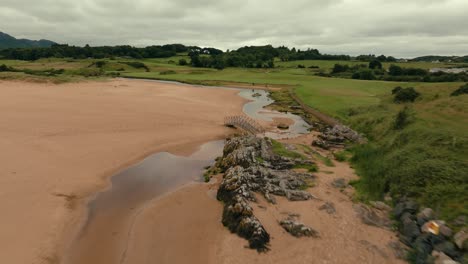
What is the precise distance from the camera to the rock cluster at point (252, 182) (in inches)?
601

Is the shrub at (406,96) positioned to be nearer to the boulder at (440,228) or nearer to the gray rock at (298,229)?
the boulder at (440,228)

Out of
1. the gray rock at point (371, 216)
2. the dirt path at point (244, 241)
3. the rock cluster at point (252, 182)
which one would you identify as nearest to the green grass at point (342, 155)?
the rock cluster at point (252, 182)

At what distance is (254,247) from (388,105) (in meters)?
37.1

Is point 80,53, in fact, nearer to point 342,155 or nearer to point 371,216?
point 342,155

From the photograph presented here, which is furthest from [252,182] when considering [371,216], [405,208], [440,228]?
[440,228]

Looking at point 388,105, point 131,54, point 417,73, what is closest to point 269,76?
point 417,73

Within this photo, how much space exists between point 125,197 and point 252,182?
8.33m

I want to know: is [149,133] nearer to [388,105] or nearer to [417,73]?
[388,105]

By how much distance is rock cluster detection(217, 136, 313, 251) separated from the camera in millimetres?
15258

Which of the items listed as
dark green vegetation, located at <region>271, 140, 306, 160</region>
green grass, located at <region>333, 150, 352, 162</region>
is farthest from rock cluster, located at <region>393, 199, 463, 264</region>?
green grass, located at <region>333, 150, 352, 162</region>

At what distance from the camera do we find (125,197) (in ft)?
65.2

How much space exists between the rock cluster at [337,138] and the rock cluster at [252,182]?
6.65 metres

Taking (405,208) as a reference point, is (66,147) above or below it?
above

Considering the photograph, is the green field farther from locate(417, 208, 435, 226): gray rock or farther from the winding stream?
the winding stream
